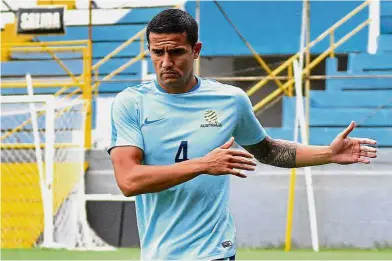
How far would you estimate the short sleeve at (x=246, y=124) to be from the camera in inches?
131

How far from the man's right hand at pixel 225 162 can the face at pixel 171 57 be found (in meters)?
0.37

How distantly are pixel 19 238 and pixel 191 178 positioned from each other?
313 inches

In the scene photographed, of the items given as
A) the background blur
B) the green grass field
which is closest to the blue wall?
the background blur

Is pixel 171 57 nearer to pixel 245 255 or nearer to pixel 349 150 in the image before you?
pixel 349 150

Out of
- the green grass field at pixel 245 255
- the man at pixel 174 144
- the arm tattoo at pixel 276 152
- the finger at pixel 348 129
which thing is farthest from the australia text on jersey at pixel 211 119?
the green grass field at pixel 245 255

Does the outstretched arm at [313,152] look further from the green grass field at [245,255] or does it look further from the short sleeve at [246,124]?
the green grass field at [245,255]

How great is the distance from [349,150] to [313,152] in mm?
156

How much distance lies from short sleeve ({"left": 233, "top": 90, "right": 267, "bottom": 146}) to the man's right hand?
0.43 meters

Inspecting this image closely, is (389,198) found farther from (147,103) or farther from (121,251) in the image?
(147,103)

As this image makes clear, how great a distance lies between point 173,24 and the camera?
3084 millimetres

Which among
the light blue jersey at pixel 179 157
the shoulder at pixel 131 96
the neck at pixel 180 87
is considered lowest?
the light blue jersey at pixel 179 157

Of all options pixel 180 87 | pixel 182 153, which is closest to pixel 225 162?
pixel 182 153

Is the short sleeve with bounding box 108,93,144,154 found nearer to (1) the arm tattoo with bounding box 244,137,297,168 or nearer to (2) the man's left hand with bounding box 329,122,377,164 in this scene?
(1) the arm tattoo with bounding box 244,137,297,168

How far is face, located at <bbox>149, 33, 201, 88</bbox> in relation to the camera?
10.1ft
